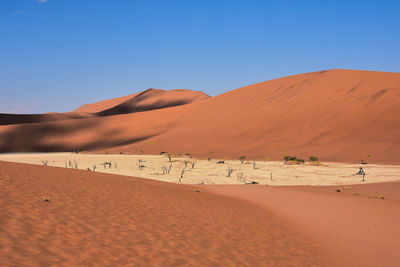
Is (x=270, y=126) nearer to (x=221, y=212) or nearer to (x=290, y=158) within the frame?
(x=290, y=158)

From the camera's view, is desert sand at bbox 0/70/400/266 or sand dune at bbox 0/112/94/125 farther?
sand dune at bbox 0/112/94/125

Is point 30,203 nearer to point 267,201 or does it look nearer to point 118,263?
point 118,263

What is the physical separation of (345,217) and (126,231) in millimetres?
7347

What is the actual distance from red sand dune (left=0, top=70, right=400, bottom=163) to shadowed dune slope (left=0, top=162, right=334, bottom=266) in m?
26.0

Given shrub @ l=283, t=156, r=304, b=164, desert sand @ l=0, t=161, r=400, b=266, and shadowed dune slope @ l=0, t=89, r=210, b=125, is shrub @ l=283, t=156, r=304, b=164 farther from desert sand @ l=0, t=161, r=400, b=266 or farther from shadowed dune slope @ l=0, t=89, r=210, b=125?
shadowed dune slope @ l=0, t=89, r=210, b=125

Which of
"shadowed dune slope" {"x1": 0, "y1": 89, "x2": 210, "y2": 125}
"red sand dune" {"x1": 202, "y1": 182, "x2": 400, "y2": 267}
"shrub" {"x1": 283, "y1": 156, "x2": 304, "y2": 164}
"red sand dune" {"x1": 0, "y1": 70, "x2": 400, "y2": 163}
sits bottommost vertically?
"red sand dune" {"x1": 202, "y1": 182, "x2": 400, "y2": 267}

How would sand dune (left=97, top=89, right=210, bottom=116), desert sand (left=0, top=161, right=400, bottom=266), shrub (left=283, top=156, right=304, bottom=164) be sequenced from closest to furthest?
desert sand (left=0, top=161, right=400, bottom=266) < shrub (left=283, top=156, right=304, bottom=164) < sand dune (left=97, top=89, right=210, bottom=116)

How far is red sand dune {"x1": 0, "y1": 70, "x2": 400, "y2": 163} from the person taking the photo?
3800 centimetres

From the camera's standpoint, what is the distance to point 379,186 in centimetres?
1856

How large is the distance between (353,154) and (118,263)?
32.2m

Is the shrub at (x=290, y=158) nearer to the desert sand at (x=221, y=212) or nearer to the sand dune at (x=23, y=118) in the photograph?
the desert sand at (x=221, y=212)

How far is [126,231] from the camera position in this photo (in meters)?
6.96

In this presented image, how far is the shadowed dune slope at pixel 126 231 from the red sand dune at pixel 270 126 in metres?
26.0

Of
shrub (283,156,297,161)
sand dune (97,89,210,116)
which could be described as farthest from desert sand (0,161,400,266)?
sand dune (97,89,210,116)
